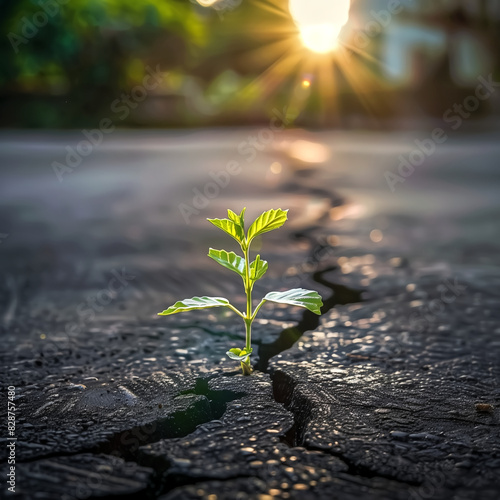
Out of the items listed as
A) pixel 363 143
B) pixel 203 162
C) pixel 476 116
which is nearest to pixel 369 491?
pixel 203 162

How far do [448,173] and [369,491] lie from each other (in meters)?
6.55

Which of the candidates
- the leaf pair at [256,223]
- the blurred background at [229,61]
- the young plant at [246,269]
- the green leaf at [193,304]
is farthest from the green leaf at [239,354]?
the blurred background at [229,61]

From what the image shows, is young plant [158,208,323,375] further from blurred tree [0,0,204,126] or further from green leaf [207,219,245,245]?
blurred tree [0,0,204,126]

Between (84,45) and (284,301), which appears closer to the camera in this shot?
(284,301)

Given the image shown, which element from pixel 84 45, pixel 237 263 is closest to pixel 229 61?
pixel 84 45

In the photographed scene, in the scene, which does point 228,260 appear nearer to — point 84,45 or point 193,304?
point 193,304

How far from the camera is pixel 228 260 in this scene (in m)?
1.63

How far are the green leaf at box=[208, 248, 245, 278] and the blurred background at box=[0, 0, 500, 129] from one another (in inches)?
464

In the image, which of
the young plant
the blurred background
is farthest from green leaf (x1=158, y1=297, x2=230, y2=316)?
the blurred background

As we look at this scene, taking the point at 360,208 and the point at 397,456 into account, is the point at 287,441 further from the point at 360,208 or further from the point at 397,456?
the point at 360,208

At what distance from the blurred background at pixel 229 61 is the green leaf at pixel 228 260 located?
11.8 meters

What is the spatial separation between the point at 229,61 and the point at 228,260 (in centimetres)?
1984

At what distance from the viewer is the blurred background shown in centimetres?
1459

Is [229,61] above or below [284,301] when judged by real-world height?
above
